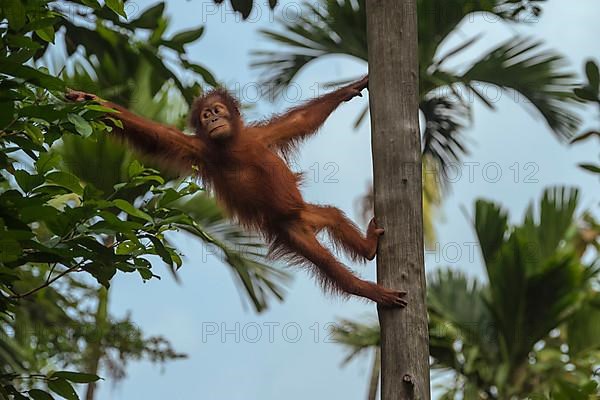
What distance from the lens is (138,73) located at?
7.50 metres

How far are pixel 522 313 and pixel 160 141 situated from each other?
5.09 m

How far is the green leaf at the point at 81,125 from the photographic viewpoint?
306 centimetres

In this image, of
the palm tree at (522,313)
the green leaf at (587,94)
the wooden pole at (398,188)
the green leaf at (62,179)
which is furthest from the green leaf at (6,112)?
the palm tree at (522,313)

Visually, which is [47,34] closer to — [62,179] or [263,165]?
[62,179]

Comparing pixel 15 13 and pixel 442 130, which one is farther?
pixel 442 130

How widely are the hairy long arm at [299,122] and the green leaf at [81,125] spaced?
1.86 meters

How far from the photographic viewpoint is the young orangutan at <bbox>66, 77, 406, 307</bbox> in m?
4.43

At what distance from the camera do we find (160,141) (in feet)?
15.6

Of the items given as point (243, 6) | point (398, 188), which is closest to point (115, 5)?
point (398, 188)

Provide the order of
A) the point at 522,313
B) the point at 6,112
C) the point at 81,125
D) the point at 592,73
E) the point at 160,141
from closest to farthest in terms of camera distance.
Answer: the point at 6,112, the point at 81,125, the point at 592,73, the point at 160,141, the point at 522,313

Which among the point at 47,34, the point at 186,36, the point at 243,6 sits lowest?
the point at 47,34

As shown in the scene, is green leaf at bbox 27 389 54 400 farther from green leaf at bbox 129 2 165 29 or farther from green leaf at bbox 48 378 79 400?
green leaf at bbox 129 2 165 29

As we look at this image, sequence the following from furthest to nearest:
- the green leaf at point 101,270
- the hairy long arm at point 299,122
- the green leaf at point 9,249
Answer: the hairy long arm at point 299,122 < the green leaf at point 101,270 < the green leaf at point 9,249

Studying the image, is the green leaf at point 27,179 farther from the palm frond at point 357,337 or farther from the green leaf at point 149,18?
the palm frond at point 357,337
